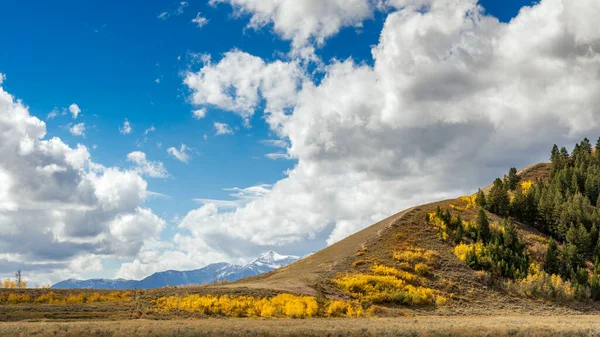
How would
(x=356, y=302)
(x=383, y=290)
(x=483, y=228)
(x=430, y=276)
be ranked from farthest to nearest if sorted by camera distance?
(x=483, y=228)
(x=430, y=276)
(x=383, y=290)
(x=356, y=302)

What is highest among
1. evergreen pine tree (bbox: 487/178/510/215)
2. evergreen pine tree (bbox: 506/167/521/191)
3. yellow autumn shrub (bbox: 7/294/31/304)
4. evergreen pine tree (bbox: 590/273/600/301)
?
evergreen pine tree (bbox: 506/167/521/191)

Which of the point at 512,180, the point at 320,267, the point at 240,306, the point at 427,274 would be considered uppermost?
the point at 512,180

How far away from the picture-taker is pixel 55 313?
1646 inches

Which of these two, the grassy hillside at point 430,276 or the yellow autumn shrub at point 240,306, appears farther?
the grassy hillside at point 430,276

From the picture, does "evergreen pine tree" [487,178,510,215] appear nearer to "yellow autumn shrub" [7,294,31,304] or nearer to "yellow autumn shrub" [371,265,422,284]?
"yellow autumn shrub" [371,265,422,284]

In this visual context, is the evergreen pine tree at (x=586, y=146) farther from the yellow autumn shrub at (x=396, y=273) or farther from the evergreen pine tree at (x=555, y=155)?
the yellow autumn shrub at (x=396, y=273)

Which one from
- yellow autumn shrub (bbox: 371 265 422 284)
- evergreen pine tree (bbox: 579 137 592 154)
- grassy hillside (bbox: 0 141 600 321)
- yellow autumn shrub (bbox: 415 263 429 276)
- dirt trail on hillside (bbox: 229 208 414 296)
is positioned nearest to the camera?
grassy hillside (bbox: 0 141 600 321)

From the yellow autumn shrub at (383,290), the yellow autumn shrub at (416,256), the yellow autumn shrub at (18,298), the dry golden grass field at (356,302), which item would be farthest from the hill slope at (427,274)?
the yellow autumn shrub at (18,298)

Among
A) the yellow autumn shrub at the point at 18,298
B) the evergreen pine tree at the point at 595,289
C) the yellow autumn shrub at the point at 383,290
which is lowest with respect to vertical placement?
the evergreen pine tree at the point at 595,289

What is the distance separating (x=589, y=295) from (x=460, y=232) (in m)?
22.0

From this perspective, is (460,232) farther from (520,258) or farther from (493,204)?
(493,204)

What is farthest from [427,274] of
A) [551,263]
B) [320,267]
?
[551,263]

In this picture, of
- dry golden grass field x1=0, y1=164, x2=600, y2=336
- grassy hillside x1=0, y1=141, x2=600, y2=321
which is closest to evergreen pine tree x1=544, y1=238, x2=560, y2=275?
grassy hillside x1=0, y1=141, x2=600, y2=321

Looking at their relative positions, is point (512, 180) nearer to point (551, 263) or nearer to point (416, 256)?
point (551, 263)
